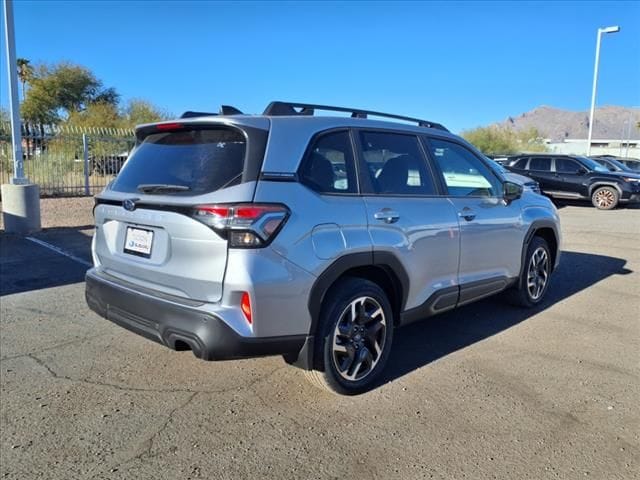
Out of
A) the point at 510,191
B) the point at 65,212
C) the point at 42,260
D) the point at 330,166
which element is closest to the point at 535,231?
the point at 510,191

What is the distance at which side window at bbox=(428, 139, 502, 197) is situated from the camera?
4.30 meters

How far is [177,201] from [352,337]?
4.71ft

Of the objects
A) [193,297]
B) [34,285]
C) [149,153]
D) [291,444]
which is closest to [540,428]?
[291,444]

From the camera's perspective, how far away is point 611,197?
16.6 meters

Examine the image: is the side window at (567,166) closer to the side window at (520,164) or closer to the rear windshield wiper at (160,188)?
the side window at (520,164)

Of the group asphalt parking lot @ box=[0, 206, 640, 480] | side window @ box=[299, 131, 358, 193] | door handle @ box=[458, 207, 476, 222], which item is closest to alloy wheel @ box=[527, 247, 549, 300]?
asphalt parking lot @ box=[0, 206, 640, 480]

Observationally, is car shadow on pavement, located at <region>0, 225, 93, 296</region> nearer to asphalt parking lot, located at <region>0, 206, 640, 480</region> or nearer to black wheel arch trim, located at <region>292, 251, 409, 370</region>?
asphalt parking lot, located at <region>0, 206, 640, 480</region>

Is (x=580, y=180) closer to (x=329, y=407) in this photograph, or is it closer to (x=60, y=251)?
(x=60, y=251)

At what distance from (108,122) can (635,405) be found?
3376cm

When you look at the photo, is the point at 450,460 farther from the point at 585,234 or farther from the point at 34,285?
the point at 585,234

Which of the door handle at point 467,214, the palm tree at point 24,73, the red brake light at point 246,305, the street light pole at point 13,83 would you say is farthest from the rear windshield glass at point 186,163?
the palm tree at point 24,73

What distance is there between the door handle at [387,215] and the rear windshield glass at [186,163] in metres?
1.03

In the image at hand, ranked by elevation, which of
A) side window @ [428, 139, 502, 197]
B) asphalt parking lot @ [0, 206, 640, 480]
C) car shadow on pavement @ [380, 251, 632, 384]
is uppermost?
side window @ [428, 139, 502, 197]

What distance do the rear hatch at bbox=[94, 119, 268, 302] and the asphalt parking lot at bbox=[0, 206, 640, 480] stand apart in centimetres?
83
